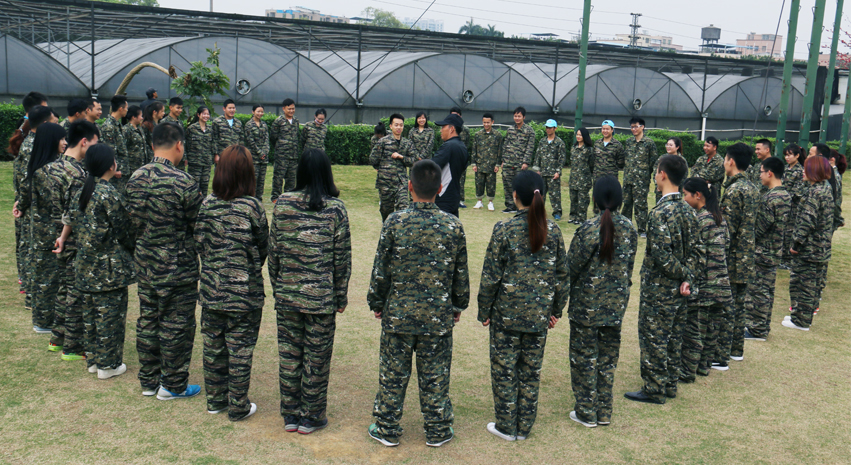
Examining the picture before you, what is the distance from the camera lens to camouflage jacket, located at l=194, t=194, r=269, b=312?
394 cm

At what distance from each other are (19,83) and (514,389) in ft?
53.6

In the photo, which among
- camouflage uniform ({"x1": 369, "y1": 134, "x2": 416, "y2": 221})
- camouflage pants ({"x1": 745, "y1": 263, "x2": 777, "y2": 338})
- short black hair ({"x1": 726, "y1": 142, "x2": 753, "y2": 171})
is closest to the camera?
short black hair ({"x1": 726, "y1": 142, "x2": 753, "y2": 171})

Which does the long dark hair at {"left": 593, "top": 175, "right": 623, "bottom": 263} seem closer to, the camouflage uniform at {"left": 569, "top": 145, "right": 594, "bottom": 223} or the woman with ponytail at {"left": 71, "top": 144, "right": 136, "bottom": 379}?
the woman with ponytail at {"left": 71, "top": 144, "right": 136, "bottom": 379}

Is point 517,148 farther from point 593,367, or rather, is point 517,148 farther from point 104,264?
point 104,264

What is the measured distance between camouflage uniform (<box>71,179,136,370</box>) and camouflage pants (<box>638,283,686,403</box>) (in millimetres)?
3713

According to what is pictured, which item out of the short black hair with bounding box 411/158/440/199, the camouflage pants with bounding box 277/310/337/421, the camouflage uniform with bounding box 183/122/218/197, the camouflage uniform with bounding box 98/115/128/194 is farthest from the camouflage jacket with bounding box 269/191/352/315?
the camouflage uniform with bounding box 183/122/218/197

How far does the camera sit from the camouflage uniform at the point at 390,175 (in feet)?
29.7

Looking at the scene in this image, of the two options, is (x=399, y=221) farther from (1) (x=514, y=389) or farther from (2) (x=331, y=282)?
(1) (x=514, y=389)

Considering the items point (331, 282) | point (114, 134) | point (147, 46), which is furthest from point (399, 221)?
point (147, 46)

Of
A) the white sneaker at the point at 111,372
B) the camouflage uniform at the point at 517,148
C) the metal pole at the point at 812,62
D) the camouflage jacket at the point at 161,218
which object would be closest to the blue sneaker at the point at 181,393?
the white sneaker at the point at 111,372

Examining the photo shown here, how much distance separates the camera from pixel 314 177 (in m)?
3.81

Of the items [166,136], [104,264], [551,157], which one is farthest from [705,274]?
[551,157]

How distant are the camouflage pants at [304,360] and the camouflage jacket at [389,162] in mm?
5266

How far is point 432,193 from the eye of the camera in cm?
379
